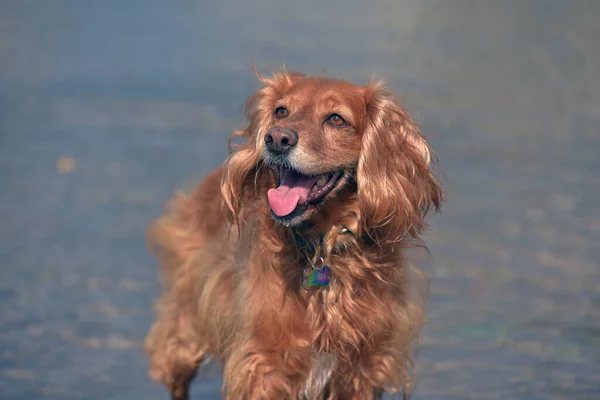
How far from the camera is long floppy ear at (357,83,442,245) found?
15.6ft

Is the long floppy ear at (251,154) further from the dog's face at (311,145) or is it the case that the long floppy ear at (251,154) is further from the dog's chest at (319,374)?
Result: the dog's chest at (319,374)

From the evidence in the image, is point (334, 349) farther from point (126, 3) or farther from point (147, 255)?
point (126, 3)

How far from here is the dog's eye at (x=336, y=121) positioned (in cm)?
488

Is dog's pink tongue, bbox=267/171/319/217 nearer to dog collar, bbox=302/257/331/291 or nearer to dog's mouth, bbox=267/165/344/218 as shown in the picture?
dog's mouth, bbox=267/165/344/218

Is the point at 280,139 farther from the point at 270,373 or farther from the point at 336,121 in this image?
the point at 270,373

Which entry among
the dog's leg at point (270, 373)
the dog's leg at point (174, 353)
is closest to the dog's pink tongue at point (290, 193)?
the dog's leg at point (270, 373)

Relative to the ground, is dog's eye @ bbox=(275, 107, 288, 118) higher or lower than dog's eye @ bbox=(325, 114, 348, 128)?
higher

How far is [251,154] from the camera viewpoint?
197 inches

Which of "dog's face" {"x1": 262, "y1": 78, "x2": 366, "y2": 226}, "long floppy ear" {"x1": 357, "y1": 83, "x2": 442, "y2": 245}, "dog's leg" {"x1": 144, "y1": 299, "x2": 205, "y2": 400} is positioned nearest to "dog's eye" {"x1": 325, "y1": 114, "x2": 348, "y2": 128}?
"dog's face" {"x1": 262, "y1": 78, "x2": 366, "y2": 226}

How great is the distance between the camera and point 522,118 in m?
13.6

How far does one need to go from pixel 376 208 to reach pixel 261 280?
24.8 inches

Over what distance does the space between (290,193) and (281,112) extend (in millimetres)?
435

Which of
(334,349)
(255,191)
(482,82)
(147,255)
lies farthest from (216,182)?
(482,82)

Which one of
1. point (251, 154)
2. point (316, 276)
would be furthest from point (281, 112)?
point (316, 276)
